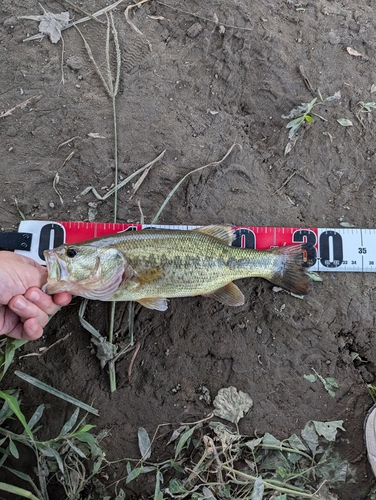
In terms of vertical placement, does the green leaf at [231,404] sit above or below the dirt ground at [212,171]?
below

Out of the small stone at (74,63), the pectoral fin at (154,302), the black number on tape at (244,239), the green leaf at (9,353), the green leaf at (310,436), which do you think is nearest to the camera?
the green leaf at (9,353)

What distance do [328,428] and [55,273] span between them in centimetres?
278

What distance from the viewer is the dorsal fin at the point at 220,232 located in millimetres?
4133

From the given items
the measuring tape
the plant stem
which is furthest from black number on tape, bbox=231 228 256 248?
the plant stem

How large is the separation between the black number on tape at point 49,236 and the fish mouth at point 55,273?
78 centimetres

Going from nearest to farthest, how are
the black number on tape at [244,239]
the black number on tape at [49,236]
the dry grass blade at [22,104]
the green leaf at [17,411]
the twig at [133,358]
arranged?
the green leaf at [17,411], the twig at [133,358], the black number on tape at [49,236], the black number on tape at [244,239], the dry grass blade at [22,104]

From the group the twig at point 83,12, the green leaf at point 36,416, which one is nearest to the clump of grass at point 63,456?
the green leaf at point 36,416

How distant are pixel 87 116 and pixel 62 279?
1.88m

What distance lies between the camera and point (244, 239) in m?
4.48

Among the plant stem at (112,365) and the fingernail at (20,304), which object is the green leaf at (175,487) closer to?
the plant stem at (112,365)

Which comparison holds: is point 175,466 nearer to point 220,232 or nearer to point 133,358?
point 133,358

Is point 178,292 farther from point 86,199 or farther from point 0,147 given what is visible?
point 0,147

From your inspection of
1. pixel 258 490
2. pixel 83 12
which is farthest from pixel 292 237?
pixel 83 12

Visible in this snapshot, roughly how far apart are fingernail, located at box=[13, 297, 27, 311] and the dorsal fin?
1.61 m
